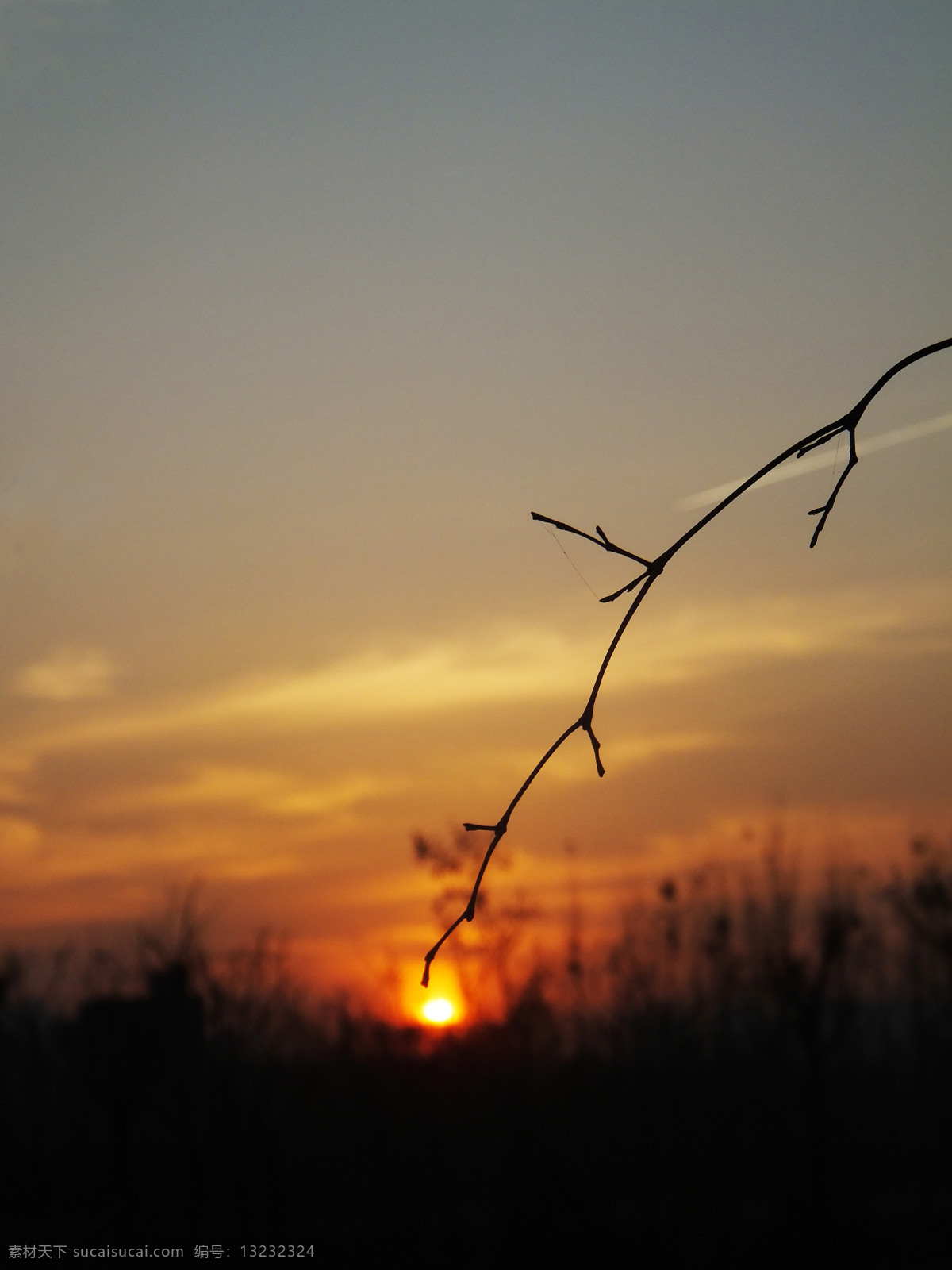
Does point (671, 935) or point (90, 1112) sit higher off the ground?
point (671, 935)

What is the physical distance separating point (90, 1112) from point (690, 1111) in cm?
1814

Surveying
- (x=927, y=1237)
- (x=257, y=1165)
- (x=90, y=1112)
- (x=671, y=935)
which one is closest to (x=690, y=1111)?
(x=671, y=935)

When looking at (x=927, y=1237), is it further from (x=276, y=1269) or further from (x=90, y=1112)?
(x=90, y=1112)

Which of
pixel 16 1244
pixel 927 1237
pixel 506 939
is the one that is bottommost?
pixel 927 1237

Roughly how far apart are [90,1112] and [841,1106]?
2814cm

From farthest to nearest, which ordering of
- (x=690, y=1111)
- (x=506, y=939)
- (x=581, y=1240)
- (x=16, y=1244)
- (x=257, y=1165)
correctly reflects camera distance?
(x=690, y=1111) < (x=506, y=939) < (x=257, y=1165) < (x=581, y=1240) < (x=16, y=1244)

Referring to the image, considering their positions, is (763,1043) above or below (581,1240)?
above

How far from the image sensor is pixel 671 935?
123 ft

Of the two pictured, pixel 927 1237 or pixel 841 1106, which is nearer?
pixel 927 1237

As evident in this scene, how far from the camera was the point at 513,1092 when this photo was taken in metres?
29.7

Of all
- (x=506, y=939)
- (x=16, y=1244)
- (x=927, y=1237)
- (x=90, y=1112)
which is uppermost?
(x=506, y=939)

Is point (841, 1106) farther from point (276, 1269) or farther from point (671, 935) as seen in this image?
point (276, 1269)

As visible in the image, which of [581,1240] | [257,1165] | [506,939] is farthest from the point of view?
[506,939]

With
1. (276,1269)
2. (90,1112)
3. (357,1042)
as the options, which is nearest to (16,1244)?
(90,1112)
